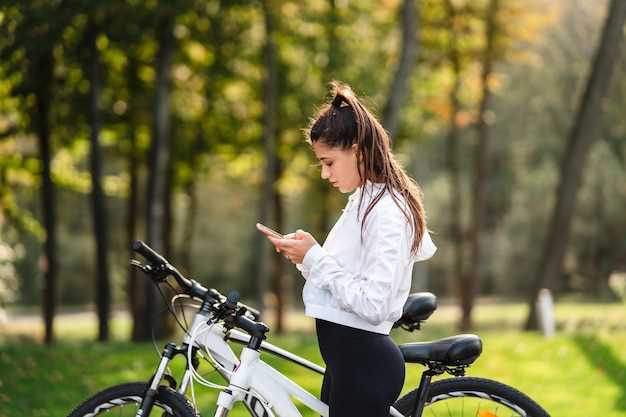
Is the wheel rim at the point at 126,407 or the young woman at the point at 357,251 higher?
the young woman at the point at 357,251

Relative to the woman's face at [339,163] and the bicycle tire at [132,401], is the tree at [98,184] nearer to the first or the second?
the bicycle tire at [132,401]

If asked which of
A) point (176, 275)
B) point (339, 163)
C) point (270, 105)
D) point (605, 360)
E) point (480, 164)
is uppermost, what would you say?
point (339, 163)

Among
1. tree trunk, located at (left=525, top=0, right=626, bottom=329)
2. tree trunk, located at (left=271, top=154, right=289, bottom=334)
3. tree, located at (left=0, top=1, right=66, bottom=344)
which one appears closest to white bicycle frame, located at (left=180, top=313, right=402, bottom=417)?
tree, located at (left=0, top=1, right=66, bottom=344)

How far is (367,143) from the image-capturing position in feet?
11.7

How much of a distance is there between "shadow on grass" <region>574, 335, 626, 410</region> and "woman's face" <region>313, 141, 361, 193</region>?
5023 millimetres

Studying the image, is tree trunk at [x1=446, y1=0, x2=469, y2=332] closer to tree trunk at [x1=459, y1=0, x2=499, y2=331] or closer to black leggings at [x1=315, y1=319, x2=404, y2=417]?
tree trunk at [x1=459, y1=0, x2=499, y2=331]

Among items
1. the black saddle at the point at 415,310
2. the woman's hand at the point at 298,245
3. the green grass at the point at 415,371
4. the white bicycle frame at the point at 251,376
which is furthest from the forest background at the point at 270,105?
the woman's hand at the point at 298,245

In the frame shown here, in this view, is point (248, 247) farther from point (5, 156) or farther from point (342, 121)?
point (342, 121)

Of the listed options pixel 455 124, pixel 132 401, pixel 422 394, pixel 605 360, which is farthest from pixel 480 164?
pixel 132 401

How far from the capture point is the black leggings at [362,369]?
11.6ft

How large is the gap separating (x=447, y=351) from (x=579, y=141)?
39.5ft

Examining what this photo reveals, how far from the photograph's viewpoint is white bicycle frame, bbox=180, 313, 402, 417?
3627 mm

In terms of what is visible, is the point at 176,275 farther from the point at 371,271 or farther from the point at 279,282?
the point at 279,282

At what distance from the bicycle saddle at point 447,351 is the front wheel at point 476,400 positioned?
16 cm
